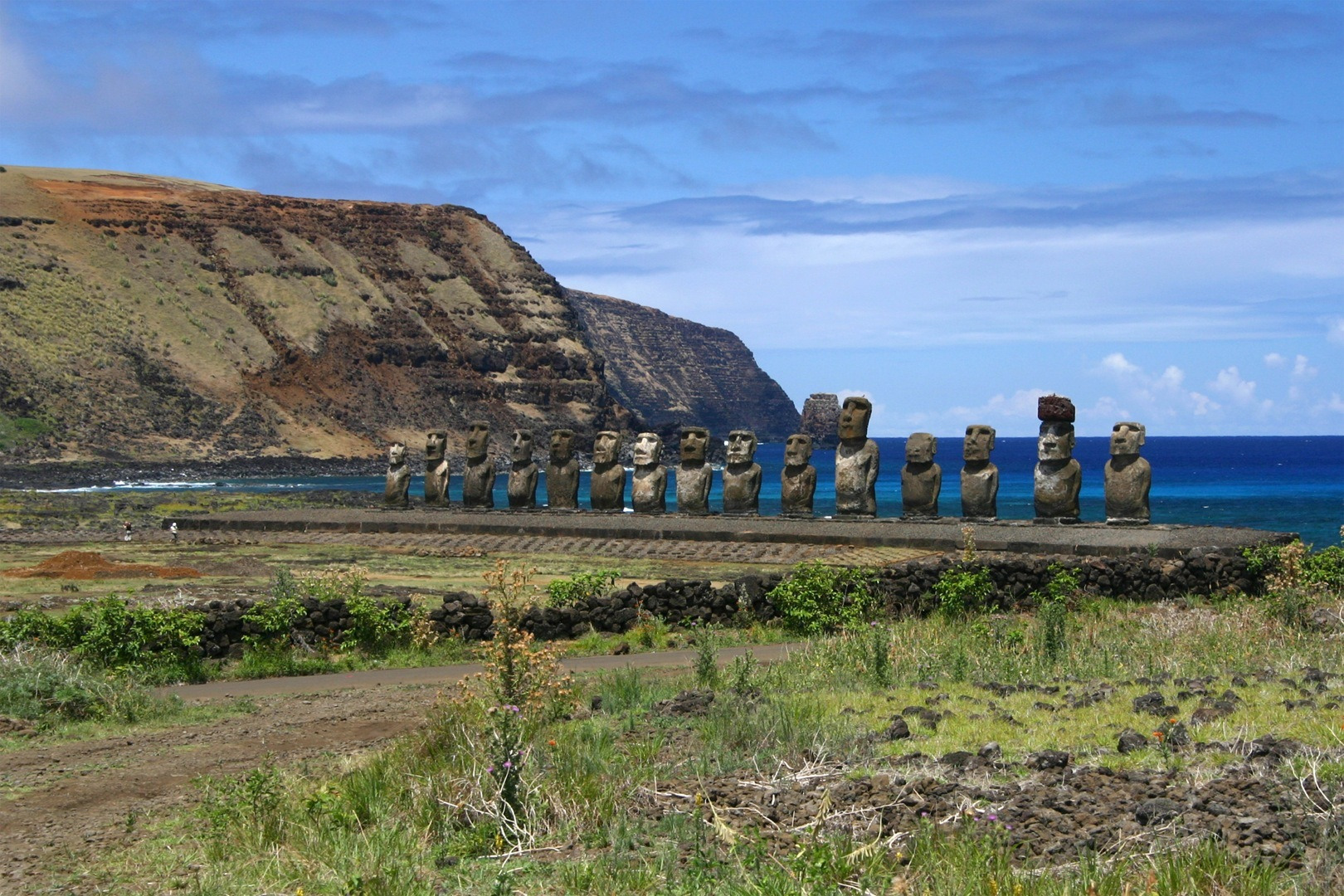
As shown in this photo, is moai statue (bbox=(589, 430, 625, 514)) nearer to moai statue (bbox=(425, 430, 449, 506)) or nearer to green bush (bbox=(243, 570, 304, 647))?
moai statue (bbox=(425, 430, 449, 506))

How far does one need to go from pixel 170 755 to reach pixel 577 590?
6.88 metres

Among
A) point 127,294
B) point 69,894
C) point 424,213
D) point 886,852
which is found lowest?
point 69,894

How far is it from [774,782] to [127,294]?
3694 inches

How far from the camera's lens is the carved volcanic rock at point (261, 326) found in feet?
275

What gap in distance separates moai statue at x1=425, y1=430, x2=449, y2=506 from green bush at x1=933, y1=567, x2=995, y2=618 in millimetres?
19037

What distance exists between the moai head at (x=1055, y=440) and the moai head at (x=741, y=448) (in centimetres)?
622

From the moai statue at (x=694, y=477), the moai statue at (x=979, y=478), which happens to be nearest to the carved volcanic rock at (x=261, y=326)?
the moai statue at (x=694, y=477)

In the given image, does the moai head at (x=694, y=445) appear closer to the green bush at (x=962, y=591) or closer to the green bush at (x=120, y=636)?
the green bush at (x=962, y=591)

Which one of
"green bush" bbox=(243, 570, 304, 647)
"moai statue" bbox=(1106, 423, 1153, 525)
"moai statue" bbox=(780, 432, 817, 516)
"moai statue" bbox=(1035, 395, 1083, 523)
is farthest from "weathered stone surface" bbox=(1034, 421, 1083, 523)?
"green bush" bbox=(243, 570, 304, 647)

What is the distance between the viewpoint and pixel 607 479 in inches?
1253

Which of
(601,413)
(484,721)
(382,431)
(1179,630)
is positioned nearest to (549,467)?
(1179,630)

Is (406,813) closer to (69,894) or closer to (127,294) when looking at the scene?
(69,894)

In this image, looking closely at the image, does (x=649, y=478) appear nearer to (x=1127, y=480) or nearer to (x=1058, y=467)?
(x=1058, y=467)

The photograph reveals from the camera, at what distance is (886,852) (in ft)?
Answer: 22.6
